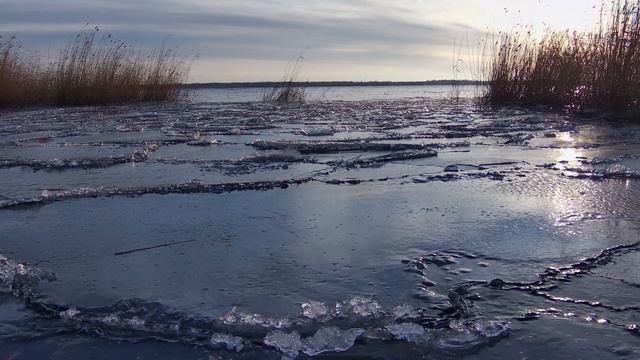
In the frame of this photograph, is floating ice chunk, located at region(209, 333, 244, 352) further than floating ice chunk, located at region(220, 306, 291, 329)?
No

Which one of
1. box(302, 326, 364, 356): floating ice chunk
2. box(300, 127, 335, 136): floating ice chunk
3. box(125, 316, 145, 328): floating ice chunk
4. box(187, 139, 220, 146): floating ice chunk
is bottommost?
box(125, 316, 145, 328): floating ice chunk

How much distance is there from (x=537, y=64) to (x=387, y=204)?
9.07 metres

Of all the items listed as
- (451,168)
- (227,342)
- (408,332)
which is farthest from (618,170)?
(227,342)

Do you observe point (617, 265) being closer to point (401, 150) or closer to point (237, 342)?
point (237, 342)

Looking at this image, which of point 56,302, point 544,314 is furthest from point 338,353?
point 56,302

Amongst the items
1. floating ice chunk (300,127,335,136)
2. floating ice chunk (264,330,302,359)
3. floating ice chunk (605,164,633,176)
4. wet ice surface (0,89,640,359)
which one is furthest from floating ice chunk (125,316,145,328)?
floating ice chunk (300,127,335,136)

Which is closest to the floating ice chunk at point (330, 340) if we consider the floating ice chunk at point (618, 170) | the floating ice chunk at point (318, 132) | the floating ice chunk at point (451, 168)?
the floating ice chunk at point (451, 168)

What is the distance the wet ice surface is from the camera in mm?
1417

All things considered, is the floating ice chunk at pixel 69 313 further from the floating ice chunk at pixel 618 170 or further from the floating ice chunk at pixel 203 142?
the floating ice chunk at pixel 203 142

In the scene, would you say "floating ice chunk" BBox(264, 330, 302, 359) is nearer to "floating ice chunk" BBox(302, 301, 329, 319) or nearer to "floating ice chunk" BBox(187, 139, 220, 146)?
"floating ice chunk" BBox(302, 301, 329, 319)

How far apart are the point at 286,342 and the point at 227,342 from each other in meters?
0.14

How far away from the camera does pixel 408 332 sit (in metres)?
1.42

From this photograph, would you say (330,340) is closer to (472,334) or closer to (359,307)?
(359,307)

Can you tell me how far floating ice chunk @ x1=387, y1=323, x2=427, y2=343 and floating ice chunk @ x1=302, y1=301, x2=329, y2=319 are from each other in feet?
0.61
